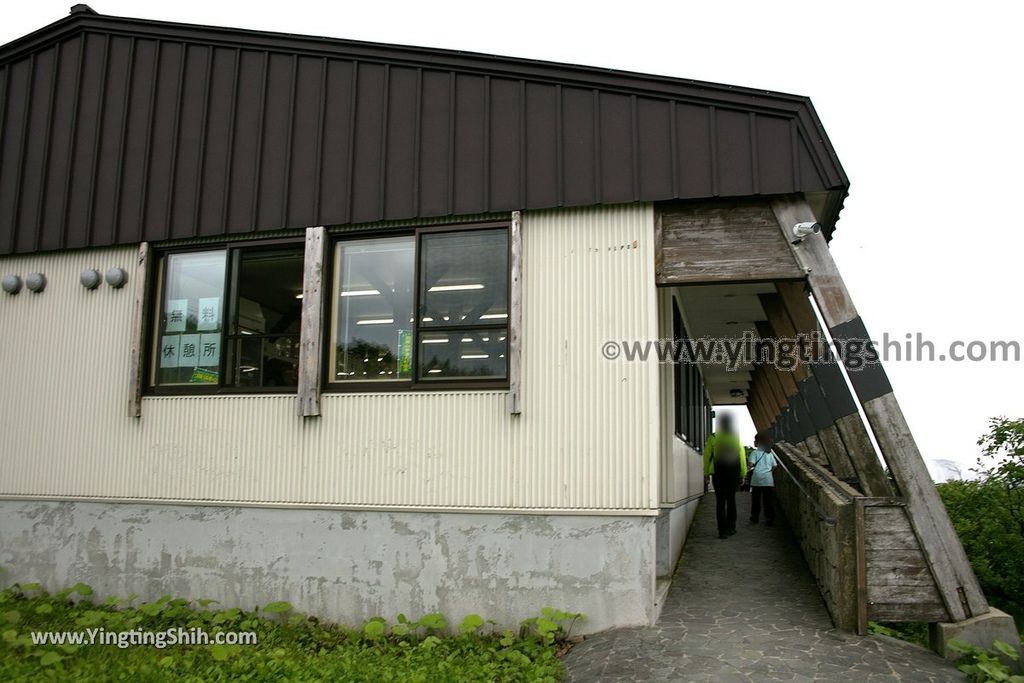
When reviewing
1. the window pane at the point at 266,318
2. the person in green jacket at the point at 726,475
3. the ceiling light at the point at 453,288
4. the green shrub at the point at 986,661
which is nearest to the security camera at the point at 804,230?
the ceiling light at the point at 453,288

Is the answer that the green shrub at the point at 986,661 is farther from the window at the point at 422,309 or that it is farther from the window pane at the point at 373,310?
the window pane at the point at 373,310

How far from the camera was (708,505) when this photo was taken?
17656 mm

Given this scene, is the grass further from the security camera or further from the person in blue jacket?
the person in blue jacket

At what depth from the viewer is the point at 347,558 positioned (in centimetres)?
828

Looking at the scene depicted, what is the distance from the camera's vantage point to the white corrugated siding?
25.7 ft

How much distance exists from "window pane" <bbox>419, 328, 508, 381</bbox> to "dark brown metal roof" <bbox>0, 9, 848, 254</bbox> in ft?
4.25

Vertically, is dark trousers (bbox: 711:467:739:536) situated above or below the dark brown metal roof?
below

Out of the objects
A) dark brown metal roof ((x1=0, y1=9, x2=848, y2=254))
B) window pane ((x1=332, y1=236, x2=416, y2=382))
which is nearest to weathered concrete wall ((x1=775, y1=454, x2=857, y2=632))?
dark brown metal roof ((x1=0, y1=9, x2=848, y2=254))

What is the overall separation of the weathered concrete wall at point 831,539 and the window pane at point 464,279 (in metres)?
3.67

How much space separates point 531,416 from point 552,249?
67.3 inches

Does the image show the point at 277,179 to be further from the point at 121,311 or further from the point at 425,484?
the point at 425,484

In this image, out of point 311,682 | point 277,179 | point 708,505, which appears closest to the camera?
point 311,682

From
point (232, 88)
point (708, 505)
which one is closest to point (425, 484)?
point (232, 88)

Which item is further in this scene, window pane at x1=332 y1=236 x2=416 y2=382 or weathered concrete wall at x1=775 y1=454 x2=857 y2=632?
window pane at x1=332 y1=236 x2=416 y2=382
